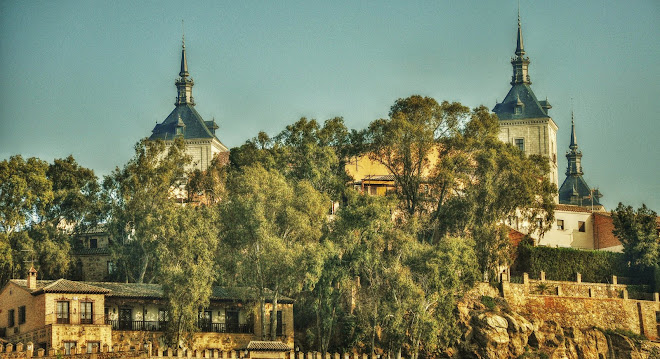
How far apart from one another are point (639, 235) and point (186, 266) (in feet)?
110

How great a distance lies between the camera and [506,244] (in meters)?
78.2

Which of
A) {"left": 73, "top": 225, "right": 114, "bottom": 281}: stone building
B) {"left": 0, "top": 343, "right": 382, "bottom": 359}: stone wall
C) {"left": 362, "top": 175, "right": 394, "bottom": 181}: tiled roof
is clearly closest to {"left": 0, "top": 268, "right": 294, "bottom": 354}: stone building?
{"left": 0, "top": 343, "right": 382, "bottom": 359}: stone wall

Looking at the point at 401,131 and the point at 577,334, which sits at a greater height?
the point at 401,131

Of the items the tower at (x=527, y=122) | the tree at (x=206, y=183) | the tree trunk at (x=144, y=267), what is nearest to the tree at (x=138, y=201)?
the tree trunk at (x=144, y=267)

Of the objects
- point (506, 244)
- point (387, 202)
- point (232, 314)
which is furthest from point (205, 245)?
point (506, 244)

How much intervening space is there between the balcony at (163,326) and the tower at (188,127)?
3983 cm

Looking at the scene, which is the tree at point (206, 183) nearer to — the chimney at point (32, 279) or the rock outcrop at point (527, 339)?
the chimney at point (32, 279)

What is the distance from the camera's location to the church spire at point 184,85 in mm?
113000

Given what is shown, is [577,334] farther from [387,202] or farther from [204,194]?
[204,194]

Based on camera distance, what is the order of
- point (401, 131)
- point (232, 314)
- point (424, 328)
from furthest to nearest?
1. point (401, 131)
2. point (232, 314)
3. point (424, 328)

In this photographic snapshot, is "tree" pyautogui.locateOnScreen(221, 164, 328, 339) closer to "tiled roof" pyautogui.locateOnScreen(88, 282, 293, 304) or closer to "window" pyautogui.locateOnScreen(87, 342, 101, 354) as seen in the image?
"tiled roof" pyautogui.locateOnScreen(88, 282, 293, 304)

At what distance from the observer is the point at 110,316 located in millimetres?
69438

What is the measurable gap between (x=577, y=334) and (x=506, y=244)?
24.0 ft

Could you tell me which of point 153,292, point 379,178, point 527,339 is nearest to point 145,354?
point 153,292
